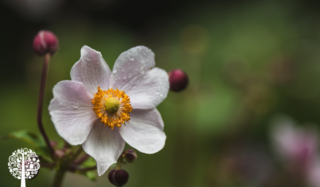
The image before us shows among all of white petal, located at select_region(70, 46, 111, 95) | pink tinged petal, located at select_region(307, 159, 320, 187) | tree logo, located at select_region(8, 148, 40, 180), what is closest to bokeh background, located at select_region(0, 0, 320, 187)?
pink tinged petal, located at select_region(307, 159, 320, 187)

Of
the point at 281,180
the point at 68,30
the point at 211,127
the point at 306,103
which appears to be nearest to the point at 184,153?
the point at 281,180

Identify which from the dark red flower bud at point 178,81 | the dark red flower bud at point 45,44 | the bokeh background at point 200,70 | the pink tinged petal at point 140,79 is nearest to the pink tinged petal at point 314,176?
the bokeh background at point 200,70

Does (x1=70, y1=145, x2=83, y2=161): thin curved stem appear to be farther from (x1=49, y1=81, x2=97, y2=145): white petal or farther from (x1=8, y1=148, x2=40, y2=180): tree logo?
(x1=8, y1=148, x2=40, y2=180): tree logo

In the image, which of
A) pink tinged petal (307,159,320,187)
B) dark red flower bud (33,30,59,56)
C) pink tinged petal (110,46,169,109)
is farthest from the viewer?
pink tinged petal (307,159,320,187)

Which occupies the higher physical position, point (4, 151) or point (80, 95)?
point (80, 95)

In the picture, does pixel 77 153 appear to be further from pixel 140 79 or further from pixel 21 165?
pixel 140 79

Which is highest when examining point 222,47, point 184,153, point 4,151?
point 222,47

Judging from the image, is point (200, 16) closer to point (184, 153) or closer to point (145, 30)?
point (145, 30)

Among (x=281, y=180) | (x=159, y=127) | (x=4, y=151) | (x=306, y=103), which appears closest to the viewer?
(x=159, y=127)
